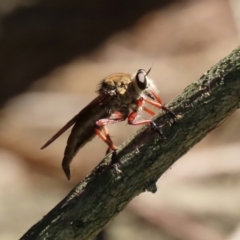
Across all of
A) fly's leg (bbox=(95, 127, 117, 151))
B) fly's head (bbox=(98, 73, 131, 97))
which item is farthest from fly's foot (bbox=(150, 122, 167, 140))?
fly's head (bbox=(98, 73, 131, 97))

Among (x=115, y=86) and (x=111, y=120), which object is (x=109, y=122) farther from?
(x=115, y=86)

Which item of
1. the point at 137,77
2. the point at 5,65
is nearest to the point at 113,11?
the point at 5,65

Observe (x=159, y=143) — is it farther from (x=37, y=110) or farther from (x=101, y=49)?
(x=101, y=49)

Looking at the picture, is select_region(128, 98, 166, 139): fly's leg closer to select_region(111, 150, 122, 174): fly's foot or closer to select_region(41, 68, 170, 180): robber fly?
select_region(41, 68, 170, 180): robber fly

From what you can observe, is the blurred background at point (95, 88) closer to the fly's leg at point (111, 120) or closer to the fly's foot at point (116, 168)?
the fly's leg at point (111, 120)

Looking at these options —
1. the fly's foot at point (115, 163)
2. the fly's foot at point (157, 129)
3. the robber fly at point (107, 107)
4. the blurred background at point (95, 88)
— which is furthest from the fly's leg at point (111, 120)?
the blurred background at point (95, 88)

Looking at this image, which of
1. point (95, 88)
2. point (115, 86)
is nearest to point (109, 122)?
point (115, 86)

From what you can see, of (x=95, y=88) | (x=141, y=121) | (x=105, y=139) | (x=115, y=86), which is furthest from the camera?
(x=95, y=88)
